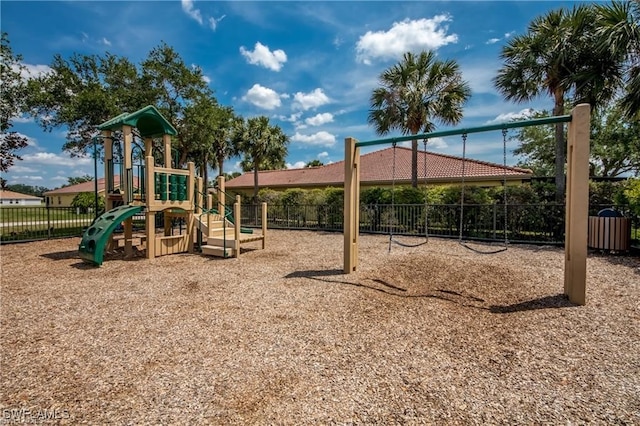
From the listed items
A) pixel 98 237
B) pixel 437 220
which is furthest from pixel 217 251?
pixel 437 220

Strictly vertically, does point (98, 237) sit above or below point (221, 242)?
above

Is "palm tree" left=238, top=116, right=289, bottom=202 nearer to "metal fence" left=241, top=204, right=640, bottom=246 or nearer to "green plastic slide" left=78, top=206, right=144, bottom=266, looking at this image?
"metal fence" left=241, top=204, right=640, bottom=246

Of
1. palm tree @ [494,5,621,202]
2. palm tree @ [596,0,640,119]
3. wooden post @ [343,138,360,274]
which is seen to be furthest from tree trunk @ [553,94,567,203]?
wooden post @ [343,138,360,274]

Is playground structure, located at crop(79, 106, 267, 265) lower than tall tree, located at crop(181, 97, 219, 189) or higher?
lower

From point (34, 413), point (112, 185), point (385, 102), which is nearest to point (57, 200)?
point (112, 185)

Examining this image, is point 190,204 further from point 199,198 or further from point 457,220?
point 457,220

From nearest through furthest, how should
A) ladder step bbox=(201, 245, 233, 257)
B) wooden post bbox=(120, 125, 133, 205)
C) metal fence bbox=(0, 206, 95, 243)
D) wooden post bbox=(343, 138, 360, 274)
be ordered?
wooden post bbox=(343, 138, 360, 274) < wooden post bbox=(120, 125, 133, 205) < ladder step bbox=(201, 245, 233, 257) < metal fence bbox=(0, 206, 95, 243)

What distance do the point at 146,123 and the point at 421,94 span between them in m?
11.0

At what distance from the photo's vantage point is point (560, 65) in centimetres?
1021

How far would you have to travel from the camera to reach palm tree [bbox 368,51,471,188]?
1364 centimetres

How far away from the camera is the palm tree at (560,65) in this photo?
9523mm

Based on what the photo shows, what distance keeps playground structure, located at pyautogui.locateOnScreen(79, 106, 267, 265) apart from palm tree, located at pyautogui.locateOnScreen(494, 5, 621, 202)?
10833mm

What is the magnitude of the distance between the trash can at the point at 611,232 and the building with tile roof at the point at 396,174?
6398 millimetres

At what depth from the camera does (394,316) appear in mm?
3848
